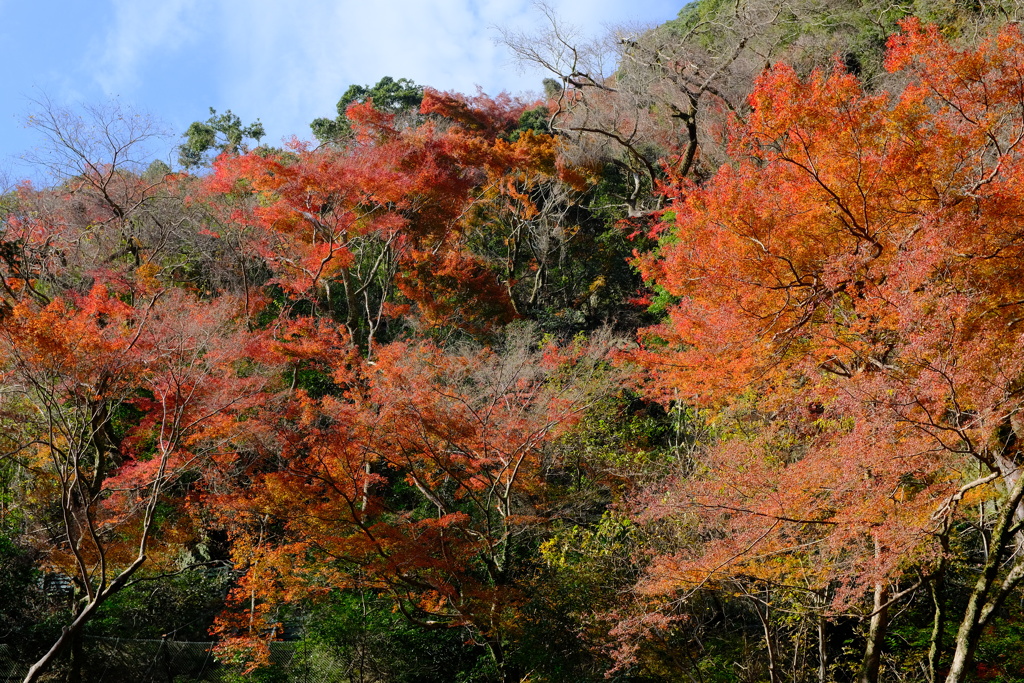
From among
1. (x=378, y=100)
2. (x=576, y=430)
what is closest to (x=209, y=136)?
(x=378, y=100)

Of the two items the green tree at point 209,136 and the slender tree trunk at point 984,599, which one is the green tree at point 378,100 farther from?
the slender tree trunk at point 984,599

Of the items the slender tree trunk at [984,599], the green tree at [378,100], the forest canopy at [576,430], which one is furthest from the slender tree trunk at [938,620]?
the green tree at [378,100]

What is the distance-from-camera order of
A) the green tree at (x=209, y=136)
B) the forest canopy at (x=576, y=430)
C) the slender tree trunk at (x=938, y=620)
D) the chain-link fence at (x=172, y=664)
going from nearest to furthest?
the slender tree trunk at (x=938, y=620), the forest canopy at (x=576, y=430), the chain-link fence at (x=172, y=664), the green tree at (x=209, y=136)

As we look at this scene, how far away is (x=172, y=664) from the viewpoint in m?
10.2

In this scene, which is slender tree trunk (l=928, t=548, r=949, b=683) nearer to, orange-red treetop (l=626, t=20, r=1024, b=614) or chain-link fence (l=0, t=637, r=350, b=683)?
orange-red treetop (l=626, t=20, r=1024, b=614)

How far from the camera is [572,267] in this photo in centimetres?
1905

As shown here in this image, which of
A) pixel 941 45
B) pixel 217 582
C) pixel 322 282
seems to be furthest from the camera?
pixel 322 282

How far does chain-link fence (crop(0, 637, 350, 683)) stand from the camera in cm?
966

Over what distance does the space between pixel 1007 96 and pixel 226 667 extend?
527 inches

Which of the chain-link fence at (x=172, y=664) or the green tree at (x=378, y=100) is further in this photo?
the green tree at (x=378, y=100)

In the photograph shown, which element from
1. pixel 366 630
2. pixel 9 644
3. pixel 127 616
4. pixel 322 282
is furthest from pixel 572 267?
pixel 9 644

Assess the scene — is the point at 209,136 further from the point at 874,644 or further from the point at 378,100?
the point at 874,644

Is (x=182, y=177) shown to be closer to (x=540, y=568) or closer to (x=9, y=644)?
(x=9, y=644)

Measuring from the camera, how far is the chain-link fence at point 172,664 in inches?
380
